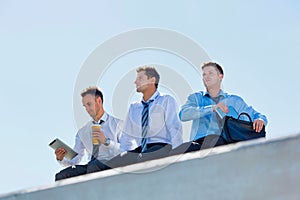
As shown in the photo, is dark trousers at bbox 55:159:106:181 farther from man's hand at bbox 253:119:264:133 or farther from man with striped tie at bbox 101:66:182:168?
man's hand at bbox 253:119:264:133

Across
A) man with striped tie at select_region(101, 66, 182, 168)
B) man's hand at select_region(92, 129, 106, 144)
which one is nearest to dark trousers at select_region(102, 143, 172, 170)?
man with striped tie at select_region(101, 66, 182, 168)

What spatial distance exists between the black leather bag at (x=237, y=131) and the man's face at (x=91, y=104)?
3.03ft

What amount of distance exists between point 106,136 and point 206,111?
0.69 meters

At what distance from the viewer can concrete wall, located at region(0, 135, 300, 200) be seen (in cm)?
236

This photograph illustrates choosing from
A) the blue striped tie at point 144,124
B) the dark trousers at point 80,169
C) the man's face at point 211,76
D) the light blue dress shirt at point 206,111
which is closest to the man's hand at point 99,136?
the dark trousers at point 80,169

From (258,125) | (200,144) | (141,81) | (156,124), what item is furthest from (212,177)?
(141,81)

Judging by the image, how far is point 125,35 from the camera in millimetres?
3564

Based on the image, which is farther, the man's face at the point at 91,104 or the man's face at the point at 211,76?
the man's face at the point at 91,104

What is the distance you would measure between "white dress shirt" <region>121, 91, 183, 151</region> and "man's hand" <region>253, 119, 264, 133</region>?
0.43 meters

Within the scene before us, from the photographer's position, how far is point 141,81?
11.6 feet

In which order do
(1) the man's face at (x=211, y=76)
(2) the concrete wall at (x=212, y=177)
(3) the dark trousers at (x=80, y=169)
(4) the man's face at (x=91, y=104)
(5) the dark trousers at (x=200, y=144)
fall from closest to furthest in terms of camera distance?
1. (2) the concrete wall at (x=212, y=177)
2. (5) the dark trousers at (x=200, y=144)
3. (3) the dark trousers at (x=80, y=169)
4. (1) the man's face at (x=211, y=76)
5. (4) the man's face at (x=91, y=104)

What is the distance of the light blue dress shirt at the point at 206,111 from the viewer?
10.6 ft

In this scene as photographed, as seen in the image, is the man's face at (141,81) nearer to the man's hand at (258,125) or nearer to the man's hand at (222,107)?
the man's hand at (222,107)

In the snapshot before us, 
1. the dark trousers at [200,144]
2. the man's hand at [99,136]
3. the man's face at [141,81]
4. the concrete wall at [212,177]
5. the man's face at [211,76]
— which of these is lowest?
the concrete wall at [212,177]
